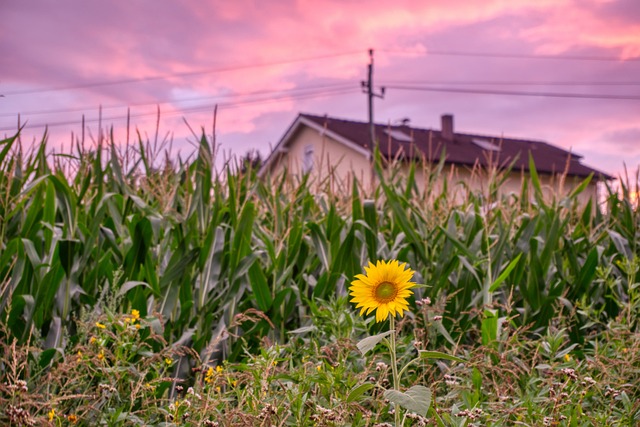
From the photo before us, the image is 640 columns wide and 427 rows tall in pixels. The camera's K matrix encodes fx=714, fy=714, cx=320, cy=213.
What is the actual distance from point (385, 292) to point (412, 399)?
1.14ft

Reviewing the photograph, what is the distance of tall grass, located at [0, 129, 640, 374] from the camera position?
392 centimetres

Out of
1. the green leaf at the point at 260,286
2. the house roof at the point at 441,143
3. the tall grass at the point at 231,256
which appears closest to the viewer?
the tall grass at the point at 231,256

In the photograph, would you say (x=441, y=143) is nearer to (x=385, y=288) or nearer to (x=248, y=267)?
(x=248, y=267)

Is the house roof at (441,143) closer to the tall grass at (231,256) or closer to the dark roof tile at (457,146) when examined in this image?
the dark roof tile at (457,146)

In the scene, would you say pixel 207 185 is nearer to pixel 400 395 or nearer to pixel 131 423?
pixel 131 423

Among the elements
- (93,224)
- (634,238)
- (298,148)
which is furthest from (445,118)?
(93,224)

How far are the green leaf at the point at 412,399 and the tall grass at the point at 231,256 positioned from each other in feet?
4.85

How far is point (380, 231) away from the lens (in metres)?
5.03

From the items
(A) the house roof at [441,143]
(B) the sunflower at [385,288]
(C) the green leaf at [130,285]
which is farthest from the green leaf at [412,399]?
(A) the house roof at [441,143]

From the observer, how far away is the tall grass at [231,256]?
154 inches

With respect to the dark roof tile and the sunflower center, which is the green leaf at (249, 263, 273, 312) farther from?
the dark roof tile

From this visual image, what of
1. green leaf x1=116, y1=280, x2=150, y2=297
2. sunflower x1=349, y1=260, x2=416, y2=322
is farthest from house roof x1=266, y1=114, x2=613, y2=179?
sunflower x1=349, y1=260, x2=416, y2=322

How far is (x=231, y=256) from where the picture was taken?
4172mm

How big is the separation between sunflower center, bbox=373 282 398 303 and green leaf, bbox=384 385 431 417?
0.98ft
